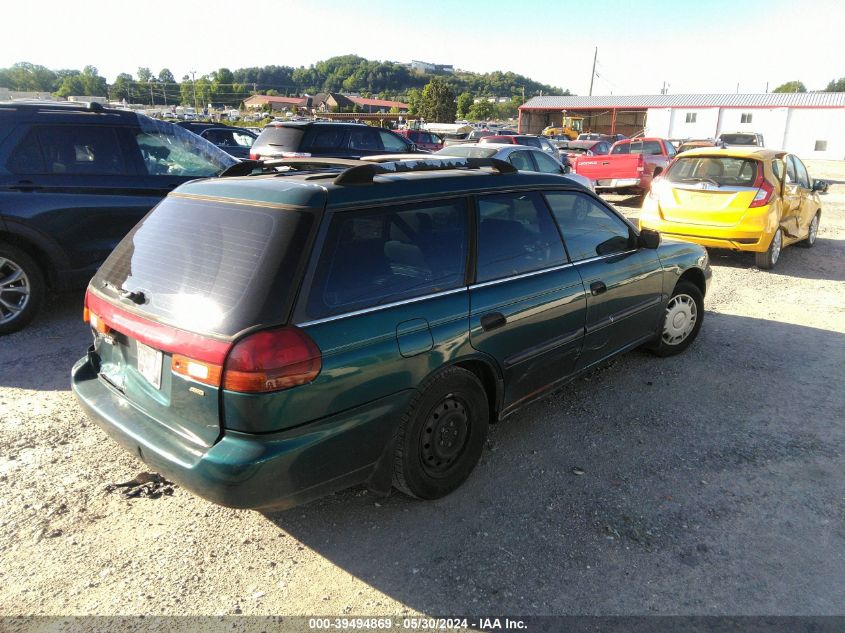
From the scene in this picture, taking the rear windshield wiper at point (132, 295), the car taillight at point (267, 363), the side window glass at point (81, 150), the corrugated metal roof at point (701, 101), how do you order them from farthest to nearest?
the corrugated metal roof at point (701, 101) < the side window glass at point (81, 150) < the rear windshield wiper at point (132, 295) < the car taillight at point (267, 363)

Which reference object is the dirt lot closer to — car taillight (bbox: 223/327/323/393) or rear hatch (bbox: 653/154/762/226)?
car taillight (bbox: 223/327/323/393)

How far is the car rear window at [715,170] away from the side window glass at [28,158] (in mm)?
8072

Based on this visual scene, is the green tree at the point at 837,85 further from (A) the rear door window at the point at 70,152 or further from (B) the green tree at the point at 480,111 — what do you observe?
(A) the rear door window at the point at 70,152

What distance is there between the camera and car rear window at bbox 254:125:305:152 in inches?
443

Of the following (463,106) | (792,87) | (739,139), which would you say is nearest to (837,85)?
(792,87)

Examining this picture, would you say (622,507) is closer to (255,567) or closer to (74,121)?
(255,567)

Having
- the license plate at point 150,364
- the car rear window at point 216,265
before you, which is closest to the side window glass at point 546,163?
the car rear window at point 216,265

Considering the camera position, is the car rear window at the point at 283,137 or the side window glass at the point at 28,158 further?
the car rear window at the point at 283,137

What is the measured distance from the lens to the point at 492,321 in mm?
3105

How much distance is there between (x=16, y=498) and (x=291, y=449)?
188cm

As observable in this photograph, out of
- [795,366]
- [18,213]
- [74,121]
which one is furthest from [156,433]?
[795,366]

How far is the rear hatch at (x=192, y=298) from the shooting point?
7.72ft

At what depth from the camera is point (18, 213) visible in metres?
5.11

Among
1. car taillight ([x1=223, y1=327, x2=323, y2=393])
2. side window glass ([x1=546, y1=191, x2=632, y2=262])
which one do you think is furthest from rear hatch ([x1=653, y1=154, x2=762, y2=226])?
car taillight ([x1=223, y1=327, x2=323, y2=393])
